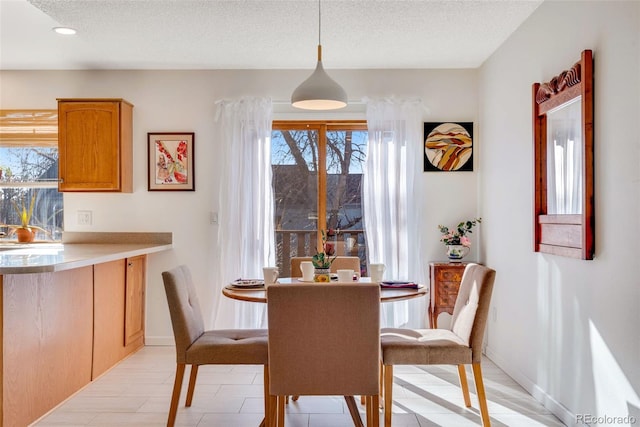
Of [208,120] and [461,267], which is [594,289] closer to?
[461,267]

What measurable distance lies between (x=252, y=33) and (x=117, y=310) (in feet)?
7.36

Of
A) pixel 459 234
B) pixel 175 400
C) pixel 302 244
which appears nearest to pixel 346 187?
pixel 302 244

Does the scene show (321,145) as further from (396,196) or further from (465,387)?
(465,387)

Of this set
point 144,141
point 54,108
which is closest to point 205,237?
point 144,141

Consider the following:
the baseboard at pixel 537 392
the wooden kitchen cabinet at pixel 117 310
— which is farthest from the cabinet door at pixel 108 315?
the baseboard at pixel 537 392

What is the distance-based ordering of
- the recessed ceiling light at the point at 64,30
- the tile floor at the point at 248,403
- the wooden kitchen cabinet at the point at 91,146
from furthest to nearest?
the wooden kitchen cabinet at the point at 91,146 → the recessed ceiling light at the point at 64,30 → the tile floor at the point at 248,403

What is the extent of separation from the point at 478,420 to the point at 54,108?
13.3 feet

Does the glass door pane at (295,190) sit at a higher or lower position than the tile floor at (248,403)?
higher

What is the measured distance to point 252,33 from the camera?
343 cm

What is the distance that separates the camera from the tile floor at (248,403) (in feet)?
8.87

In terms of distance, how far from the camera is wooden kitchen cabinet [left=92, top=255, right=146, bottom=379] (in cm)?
344

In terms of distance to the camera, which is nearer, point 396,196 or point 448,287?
point 448,287

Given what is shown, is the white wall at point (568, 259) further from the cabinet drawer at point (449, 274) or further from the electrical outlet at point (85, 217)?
the electrical outlet at point (85, 217)

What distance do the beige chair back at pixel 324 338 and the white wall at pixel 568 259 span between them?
1.03 m
